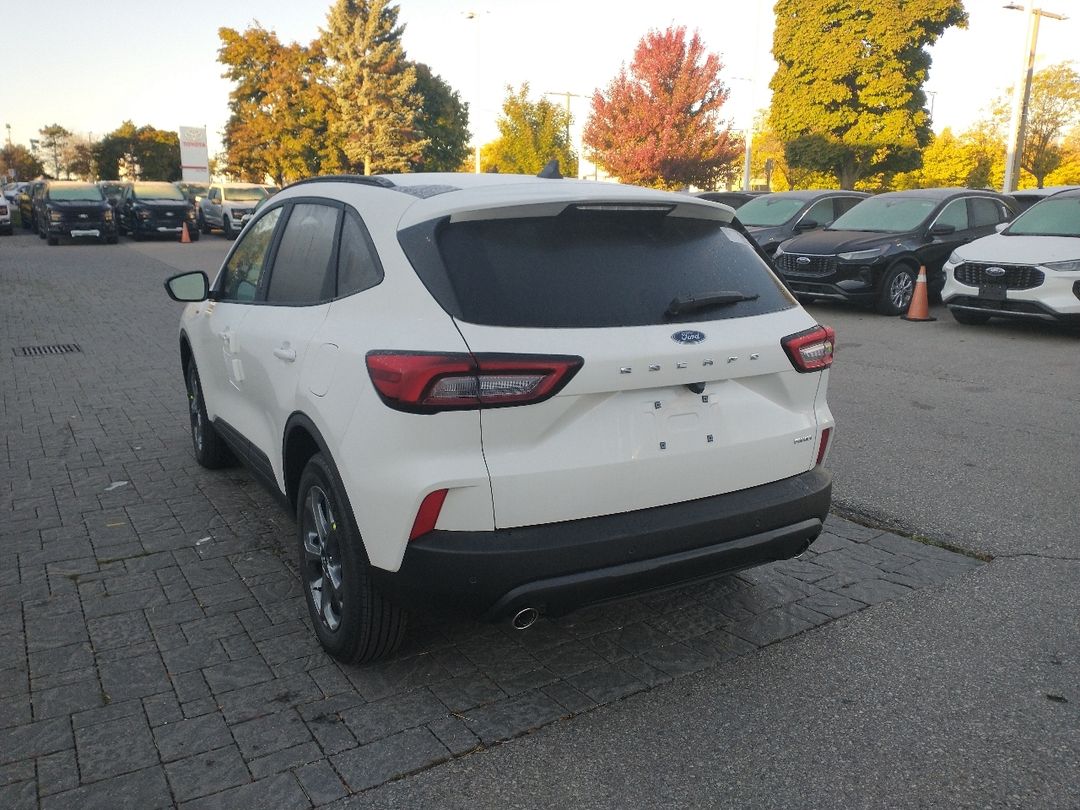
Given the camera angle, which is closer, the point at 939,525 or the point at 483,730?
the point at 483,730

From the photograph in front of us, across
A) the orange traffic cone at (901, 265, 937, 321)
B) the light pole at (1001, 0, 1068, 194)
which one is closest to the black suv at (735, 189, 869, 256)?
the orange traffic cone at (901, 265, 937, 321)

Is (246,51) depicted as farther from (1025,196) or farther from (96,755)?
(96,755)

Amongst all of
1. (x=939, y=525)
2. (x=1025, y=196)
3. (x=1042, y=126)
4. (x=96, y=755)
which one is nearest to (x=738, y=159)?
(x=1042, y=126)

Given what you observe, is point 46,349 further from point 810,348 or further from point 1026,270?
point 1026,270

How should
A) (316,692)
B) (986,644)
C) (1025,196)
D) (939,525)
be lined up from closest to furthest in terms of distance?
1. (316,692)
2. (986,644)
3. (939,525)
4. (1025,196)

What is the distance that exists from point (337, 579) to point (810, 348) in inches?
75.8

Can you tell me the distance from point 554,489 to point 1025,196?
1591 centimetres

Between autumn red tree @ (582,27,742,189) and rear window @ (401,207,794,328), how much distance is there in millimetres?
38696

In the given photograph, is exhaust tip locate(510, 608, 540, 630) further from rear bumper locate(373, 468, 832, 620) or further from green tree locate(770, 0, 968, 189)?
green tree locate(770, 0, 968, 189)

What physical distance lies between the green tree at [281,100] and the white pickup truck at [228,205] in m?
20.9

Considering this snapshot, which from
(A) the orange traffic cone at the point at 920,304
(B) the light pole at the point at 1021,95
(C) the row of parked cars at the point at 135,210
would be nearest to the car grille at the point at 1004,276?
(A) the orange traffic cone at the point at 920,304

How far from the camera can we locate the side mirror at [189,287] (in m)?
4.77

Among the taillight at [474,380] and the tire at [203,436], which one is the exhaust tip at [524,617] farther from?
the tire at [203,436]

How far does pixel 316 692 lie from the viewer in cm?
315
